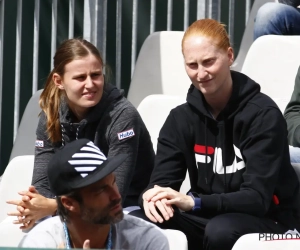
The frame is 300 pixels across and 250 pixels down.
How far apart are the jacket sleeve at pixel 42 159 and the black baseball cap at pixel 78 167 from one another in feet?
3.76

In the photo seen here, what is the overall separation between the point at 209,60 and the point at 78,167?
104 centimetres

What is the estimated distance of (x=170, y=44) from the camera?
5.36m

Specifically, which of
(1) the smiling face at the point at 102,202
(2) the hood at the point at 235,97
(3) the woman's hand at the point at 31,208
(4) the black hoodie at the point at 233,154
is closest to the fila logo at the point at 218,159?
(4) the black hoodie at the point at 233,154

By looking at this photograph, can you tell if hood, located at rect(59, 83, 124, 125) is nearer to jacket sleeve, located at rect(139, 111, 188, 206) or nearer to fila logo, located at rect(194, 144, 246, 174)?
jacket sleeve, located at rect(139, 111, 188, 206)

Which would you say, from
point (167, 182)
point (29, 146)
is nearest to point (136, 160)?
point (167, 182)

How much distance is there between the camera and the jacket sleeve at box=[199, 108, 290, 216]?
11.9 ft

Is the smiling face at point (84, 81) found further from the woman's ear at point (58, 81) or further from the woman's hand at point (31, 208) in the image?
the woman's hand at point (31, 208)

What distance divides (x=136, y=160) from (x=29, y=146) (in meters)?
1.10

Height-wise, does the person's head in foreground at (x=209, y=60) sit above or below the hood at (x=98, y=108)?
above

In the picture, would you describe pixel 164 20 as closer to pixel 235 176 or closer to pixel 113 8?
pixel 113 8

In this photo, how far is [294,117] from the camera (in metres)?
4.31

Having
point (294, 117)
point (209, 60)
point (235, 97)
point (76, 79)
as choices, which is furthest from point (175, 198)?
point (294, 117)

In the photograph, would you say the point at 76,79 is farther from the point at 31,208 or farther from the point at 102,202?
the point at 102,202

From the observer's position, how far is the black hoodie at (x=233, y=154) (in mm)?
3654
